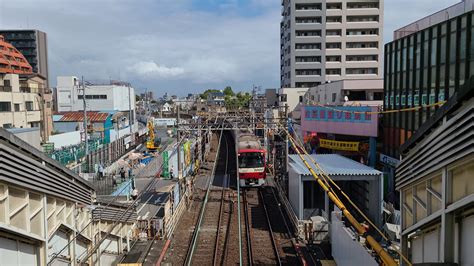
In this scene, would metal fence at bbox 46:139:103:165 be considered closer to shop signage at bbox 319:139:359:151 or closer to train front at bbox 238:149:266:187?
train front at bbox 238:149:266:187

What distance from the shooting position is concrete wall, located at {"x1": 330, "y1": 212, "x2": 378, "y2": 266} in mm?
9477

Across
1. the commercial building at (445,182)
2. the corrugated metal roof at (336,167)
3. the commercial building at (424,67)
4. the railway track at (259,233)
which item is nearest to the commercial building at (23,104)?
the railway track at (259,233)

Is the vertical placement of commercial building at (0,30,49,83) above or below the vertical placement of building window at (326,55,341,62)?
above

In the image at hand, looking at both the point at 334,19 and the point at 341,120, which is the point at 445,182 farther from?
the point at 334,19

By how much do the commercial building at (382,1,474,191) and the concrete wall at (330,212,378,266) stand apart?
3848 mm

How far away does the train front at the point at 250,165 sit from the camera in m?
22.9

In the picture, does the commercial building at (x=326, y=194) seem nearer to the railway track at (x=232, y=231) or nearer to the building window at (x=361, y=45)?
→ the railway track at (x=232, y=231)

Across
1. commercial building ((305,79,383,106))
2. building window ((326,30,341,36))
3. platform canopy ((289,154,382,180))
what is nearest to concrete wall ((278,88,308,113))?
building window ((326,30,341,36))

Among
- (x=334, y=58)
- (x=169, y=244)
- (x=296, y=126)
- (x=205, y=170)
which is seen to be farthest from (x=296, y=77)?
(x=169, y=244)

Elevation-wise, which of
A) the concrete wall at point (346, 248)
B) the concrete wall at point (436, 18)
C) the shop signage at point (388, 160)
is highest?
the concrete wall at point (436, 18)

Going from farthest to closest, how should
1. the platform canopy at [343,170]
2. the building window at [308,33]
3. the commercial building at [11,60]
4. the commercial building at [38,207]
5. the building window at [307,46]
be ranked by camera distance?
the building window at [307,46]
the building window at [308,33]
the commercial building at [11,60]
the platform canopy at [343,170]
the commercial building at [38,207]

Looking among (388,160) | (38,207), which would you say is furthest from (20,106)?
(38,207)

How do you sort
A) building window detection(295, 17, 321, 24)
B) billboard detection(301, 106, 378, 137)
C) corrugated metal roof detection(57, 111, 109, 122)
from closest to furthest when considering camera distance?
billboard detection(301, 106, 378, 137)
corrugated metal roof detection(57, 111, 109, 122)
building window detection(295, 17, 321, 24)

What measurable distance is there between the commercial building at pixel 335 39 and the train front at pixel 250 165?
91.5 feet
